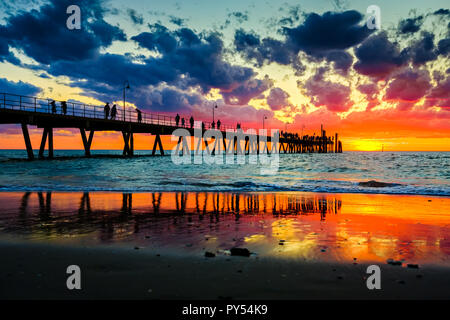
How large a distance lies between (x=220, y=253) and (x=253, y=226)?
7.04 feet

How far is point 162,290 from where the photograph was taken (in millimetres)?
3230

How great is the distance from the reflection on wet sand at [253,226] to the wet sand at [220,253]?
0.07 feet

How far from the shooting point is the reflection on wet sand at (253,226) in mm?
4941

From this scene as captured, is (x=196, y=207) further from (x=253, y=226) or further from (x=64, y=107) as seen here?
(x=64, y=107)

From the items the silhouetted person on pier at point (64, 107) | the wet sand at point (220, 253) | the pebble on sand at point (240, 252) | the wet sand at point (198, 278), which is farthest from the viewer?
the silhouetted person on pier at point (64, 107)

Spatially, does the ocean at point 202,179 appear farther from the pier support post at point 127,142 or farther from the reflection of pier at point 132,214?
the pier support post at point 127,142

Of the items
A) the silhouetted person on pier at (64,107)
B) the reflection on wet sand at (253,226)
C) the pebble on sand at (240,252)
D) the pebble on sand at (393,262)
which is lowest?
the reflection on wet sand at (253,226)

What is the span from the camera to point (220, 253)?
4.57 metres

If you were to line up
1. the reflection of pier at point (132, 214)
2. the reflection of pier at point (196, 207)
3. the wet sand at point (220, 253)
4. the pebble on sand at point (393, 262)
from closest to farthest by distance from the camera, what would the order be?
the wet sand at point (220, 253) → the pebble on sand at point (393, 262) → the reflection of pier at point (132, 214) → the reflection of pier at point (196, 207)

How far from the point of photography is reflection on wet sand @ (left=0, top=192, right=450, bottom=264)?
494cm

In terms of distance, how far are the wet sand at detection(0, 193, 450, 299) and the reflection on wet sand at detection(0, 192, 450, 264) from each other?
0.07 ft

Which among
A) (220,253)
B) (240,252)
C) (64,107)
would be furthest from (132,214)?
(64,107)

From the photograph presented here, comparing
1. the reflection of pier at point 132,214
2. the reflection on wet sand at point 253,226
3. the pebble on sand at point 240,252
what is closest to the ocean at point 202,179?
the reflection of pier at point 132,214
